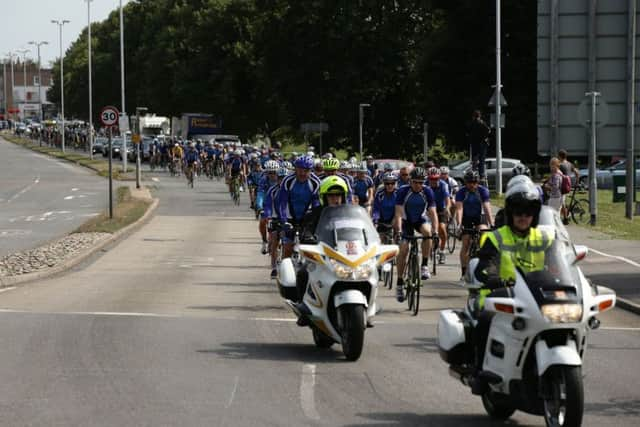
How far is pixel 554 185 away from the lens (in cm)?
2966

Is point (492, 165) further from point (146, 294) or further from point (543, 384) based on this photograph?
point (543, 384)

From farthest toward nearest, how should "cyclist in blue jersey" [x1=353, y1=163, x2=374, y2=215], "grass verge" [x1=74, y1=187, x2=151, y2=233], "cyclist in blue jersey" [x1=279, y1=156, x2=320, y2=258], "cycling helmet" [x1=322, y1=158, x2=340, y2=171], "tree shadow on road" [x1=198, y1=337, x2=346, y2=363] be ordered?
"grass verge" [x1=74, y1=187, x2=151, y2=233] < "cyclist in blue jersey" [x1=353, y1=163, x2=374, y2=215] < "cycling helmet" [x1=322, y1=158, x2=340, y2=171] < "cyclist in blue jersey" [x1=279, y1=156, x2=320, y2=258] < "tree shadow on road" [x1=198, y1=337, x2=346, y2=363]

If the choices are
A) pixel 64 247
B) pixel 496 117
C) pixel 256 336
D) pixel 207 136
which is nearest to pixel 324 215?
pixel 256 336

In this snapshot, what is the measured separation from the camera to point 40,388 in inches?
422

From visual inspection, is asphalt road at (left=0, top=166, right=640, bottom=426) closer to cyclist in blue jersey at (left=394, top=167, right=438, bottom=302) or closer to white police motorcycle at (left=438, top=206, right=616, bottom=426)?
white police motorcycle at (left=438, top=206, right=616, bottom=426)

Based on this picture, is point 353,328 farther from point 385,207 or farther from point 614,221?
point 614,221

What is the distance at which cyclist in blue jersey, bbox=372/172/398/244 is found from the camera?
2064 cm

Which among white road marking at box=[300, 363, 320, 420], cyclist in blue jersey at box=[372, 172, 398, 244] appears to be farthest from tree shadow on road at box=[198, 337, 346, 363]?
cyclist in blue jersey at box=[372, 172, 398, 244]

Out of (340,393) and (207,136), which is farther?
(207,136)

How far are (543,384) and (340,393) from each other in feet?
8.41

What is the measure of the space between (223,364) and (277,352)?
97cm

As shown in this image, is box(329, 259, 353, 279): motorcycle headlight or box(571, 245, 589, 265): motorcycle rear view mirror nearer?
box(571, 245, 589, 265): motorcycle rear view mirror

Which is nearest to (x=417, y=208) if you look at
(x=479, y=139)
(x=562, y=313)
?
(x=562, y=313)

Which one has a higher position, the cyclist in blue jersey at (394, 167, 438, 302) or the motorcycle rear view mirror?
the motorcycle rear view mirror
